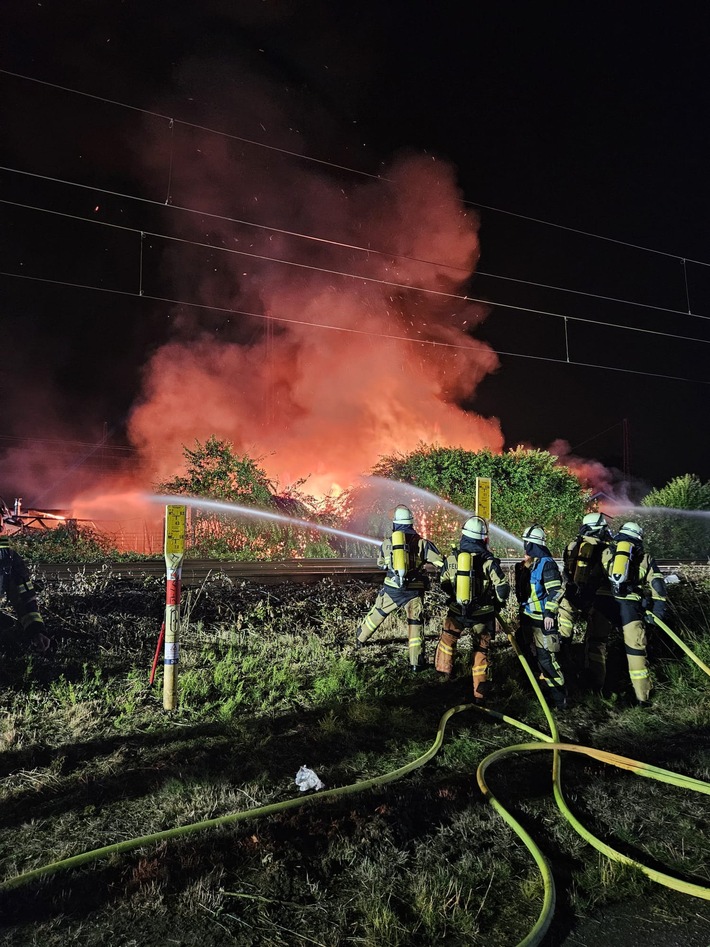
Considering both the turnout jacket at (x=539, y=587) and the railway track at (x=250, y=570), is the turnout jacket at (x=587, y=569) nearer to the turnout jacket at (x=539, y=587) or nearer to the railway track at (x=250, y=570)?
the turnout jacket at (x=539, y=587)

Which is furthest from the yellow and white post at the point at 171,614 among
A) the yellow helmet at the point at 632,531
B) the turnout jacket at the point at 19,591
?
the yellow helmet at the point at 632,531

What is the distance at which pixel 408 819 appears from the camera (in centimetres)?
387

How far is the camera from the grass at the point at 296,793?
9.66 ft

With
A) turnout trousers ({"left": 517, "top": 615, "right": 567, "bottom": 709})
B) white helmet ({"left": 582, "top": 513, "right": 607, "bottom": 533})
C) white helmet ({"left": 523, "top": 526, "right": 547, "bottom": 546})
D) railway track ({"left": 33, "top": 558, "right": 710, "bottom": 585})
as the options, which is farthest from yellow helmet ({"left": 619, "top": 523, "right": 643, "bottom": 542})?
railway track ({"left": 33, "top": 558, "right": 710, "bottom": 585})

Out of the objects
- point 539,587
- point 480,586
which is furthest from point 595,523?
point 480,586

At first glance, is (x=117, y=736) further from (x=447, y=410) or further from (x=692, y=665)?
(x=447, y=410)

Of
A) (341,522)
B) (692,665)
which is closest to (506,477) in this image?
(341,522)

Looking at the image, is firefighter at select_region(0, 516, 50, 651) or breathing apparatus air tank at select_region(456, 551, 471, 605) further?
firefighter at select_region(0, 516, 50, 651)

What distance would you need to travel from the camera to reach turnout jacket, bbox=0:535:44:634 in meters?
6.73

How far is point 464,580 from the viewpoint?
6.51 m

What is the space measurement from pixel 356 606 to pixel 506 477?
12.0 meters

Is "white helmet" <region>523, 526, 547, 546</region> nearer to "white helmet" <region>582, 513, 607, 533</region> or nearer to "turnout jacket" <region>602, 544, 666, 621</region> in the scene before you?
"turnout jacket" <region>602, 544, 666, 621</region>

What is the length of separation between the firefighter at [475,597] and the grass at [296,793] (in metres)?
0.32

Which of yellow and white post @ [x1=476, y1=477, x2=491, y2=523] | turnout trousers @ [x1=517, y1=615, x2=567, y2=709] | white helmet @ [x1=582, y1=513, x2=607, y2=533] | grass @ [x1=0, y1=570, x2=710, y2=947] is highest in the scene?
yellow and white post @ [x1=476, y1=477, x2=491, y2=523]
